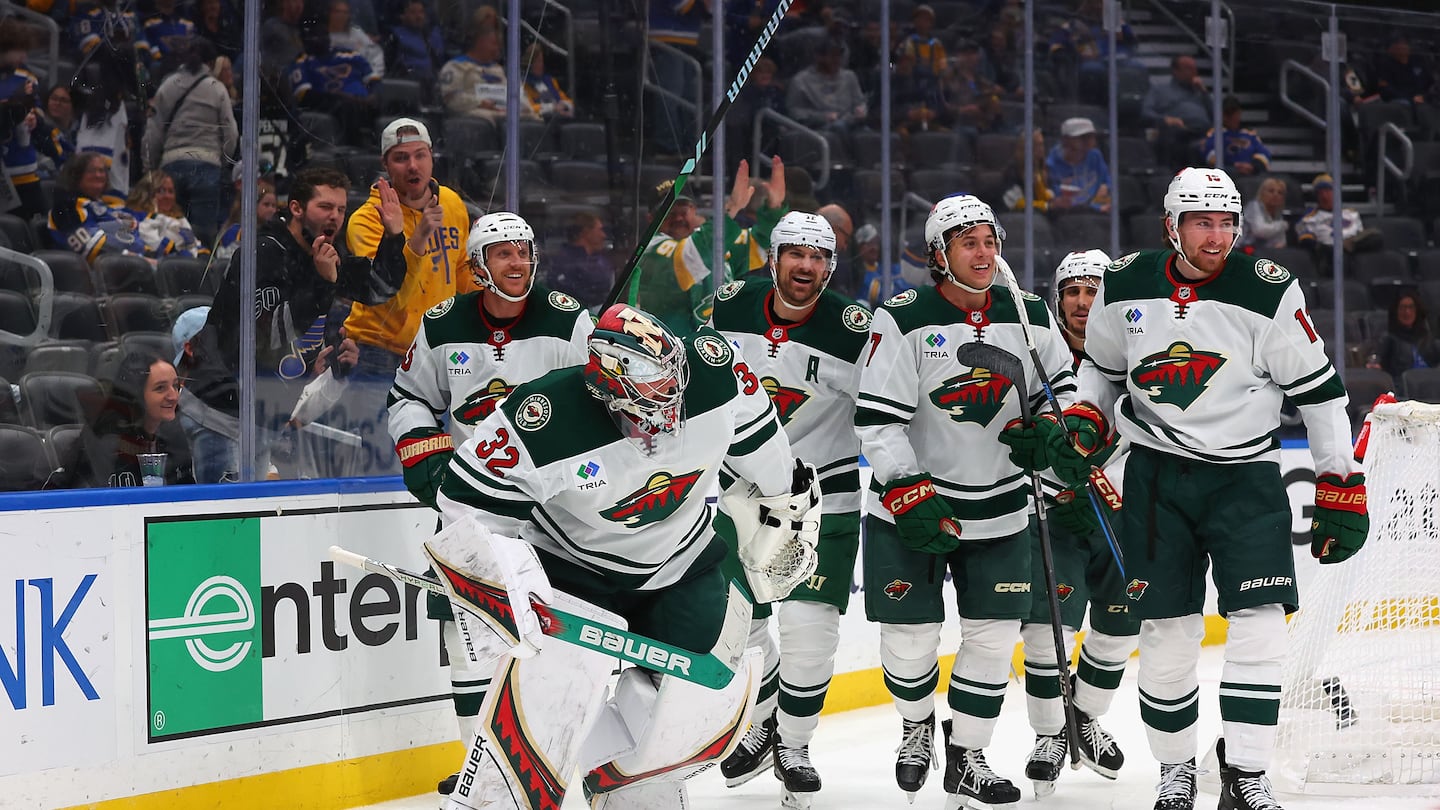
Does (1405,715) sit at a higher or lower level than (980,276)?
lower

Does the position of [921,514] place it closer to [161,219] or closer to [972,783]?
[972,783]

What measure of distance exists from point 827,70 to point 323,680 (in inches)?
142

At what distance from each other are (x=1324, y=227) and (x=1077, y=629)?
4376 mm

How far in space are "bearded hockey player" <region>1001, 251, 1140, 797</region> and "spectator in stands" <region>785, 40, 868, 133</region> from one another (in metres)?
2.26

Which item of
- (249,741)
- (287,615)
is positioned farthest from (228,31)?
(249,741)

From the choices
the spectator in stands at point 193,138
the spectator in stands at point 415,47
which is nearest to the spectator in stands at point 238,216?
the spectator in stands at point 193,138

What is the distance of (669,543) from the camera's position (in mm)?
2941

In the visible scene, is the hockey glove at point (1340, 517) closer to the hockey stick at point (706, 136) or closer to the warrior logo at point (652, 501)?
the warrior logo at point (652, 501)

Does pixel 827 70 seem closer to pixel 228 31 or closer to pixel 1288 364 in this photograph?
pixel 228 31

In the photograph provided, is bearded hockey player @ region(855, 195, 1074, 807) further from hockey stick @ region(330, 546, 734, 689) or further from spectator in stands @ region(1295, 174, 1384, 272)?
spectator in stands @ region(1295, 174, 1384, 272)

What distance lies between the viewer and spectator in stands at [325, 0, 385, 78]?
4707 mm

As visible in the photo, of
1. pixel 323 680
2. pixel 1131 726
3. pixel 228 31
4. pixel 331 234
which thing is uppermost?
pixel 228 31

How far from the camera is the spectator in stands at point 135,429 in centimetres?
390

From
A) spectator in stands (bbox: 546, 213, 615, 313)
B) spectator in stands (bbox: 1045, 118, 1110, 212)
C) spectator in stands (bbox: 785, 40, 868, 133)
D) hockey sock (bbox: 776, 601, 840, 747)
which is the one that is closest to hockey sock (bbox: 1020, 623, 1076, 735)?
hockey sock (bbox: 776, 601, 840, 747)
